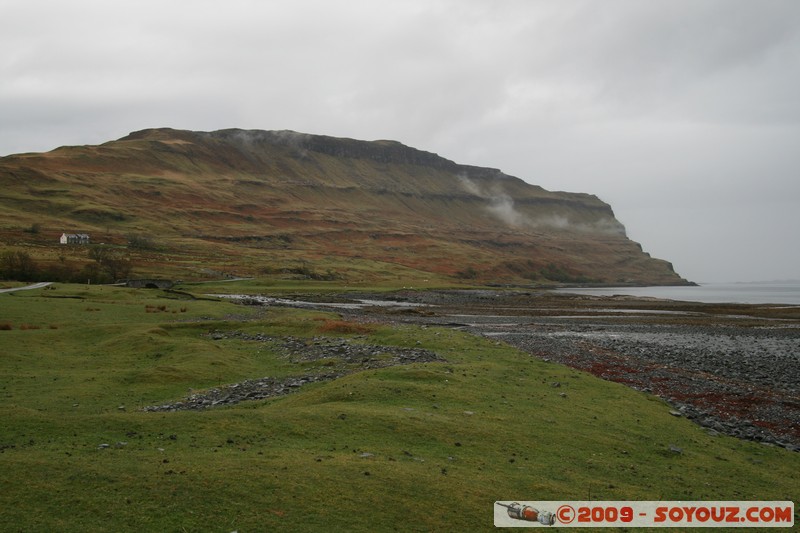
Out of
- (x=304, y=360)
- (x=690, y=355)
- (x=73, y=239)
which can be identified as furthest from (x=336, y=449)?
(x=73, y=239)

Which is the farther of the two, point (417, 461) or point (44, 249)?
point (44, 249)

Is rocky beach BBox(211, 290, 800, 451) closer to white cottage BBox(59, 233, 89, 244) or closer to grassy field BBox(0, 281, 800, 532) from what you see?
grassy field BBox(0, 281, 800, 532)

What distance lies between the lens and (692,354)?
47375mm

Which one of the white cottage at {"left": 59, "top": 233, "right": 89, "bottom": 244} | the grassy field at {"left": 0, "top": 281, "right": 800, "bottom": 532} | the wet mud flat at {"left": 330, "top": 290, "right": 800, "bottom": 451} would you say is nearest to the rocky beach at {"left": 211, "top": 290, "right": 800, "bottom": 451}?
the wet mud flat at {"left": 330, "top": 290, "right": 800, "bottom": 451}

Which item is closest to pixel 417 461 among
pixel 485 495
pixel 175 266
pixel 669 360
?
pixel 485 495

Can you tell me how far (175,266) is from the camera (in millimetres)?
124938

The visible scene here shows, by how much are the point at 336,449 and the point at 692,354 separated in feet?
137

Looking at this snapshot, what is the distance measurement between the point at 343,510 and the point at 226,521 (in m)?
2.45

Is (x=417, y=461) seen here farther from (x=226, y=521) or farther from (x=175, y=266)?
(x=175, y=266)

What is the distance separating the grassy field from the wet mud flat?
12.9ft

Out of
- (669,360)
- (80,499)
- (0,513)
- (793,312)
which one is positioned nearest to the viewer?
(0,513)

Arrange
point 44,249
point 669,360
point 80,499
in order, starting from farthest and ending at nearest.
→ point 44,249 → point 669,360 → point 80,499

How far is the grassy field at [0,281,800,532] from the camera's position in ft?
38.6

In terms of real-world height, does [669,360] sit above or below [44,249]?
below
